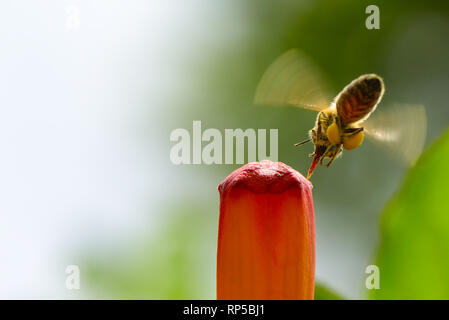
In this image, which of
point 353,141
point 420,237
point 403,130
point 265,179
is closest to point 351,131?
point 353,141

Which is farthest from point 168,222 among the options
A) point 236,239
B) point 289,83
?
point 236,239

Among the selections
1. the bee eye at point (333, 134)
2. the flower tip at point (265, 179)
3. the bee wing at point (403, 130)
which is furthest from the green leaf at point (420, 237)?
the flower tip at point (265, 179)

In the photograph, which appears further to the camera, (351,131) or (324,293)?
(351,131)

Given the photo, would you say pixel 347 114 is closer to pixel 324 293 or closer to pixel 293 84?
pixel 293 84

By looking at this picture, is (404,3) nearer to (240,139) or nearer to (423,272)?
(240,139)

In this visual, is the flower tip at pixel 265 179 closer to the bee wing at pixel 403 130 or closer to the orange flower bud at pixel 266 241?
the orange flower bud at pixel 266 241
